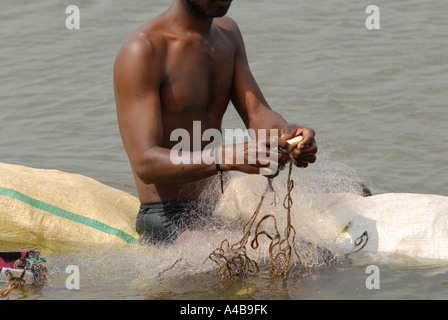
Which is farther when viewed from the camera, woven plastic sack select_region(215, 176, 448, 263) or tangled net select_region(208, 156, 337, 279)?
woven plastic sack select_region(215, 176, 448, 263)

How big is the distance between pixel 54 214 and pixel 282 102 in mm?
3552

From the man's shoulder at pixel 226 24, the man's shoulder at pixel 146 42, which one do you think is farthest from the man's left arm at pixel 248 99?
the man's shoulder at pixel 146 42

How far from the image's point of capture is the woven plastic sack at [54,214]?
14.6 ft

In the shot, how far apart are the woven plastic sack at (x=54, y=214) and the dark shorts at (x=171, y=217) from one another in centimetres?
37

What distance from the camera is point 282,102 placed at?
7.57 metres

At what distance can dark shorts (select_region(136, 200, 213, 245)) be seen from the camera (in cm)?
392

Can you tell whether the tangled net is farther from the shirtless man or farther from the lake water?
the shirtless man

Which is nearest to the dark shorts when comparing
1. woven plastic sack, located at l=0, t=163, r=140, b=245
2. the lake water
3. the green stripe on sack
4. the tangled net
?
the lake water

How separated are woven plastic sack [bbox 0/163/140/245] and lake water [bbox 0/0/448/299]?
0.49ft
